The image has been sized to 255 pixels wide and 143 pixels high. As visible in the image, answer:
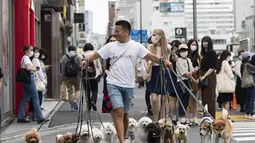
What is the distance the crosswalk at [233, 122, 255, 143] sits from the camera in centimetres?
1066

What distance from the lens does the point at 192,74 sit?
40.0ft

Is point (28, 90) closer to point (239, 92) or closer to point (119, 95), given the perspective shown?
point (119, 95)

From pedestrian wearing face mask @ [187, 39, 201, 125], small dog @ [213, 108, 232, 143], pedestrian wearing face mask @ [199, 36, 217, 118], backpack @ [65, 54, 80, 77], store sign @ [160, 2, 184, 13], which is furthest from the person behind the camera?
store sign @ [160, 2, 184, 13]

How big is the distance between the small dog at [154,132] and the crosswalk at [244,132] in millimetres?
2906

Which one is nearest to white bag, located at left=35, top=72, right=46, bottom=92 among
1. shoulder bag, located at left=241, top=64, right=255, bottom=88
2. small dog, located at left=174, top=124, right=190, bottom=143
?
shoulder bag, located at left=241, top=64, right=255, bottom=88

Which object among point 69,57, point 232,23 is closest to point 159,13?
point 232,23

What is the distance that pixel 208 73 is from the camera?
1184cm

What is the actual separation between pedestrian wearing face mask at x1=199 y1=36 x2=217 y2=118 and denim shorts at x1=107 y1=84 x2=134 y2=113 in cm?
411

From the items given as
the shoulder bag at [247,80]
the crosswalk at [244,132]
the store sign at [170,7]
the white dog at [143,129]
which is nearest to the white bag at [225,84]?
the crosswalk at [244,132]

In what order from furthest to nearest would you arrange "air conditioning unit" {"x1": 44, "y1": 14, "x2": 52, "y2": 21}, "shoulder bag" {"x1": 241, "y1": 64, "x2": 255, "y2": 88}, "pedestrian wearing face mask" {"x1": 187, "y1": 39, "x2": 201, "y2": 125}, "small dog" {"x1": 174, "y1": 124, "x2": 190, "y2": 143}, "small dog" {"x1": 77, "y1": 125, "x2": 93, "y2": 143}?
"air conditioning unit" {"x1": 44, "y1": 14, "x2": 52, "y2": 21} → "shoulder bag" {"x1": 241, "y1": 64, "x2": 255, "y2": 88} → "pedestrian wearing face mask" {"x1": 187, "y1": 39, "x2": 201, "y2": 125} → "small dog" {"x1": 174, "y1": 124, "x2": 190, "y2": 143} → "small dog" {"x1": 77, "y1": 125, "x2": 93, "y2": 143}

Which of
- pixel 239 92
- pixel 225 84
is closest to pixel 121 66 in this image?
pixel 225 84

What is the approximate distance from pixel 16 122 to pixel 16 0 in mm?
3075

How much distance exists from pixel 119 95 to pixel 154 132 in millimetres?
774

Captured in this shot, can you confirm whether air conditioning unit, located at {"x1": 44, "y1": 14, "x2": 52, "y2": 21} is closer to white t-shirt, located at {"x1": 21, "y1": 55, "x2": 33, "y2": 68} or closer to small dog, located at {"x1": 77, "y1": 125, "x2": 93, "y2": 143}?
white t-shirt, located at {"x1": 21, "y1": 55, "x2": 33, "y2": 68}
